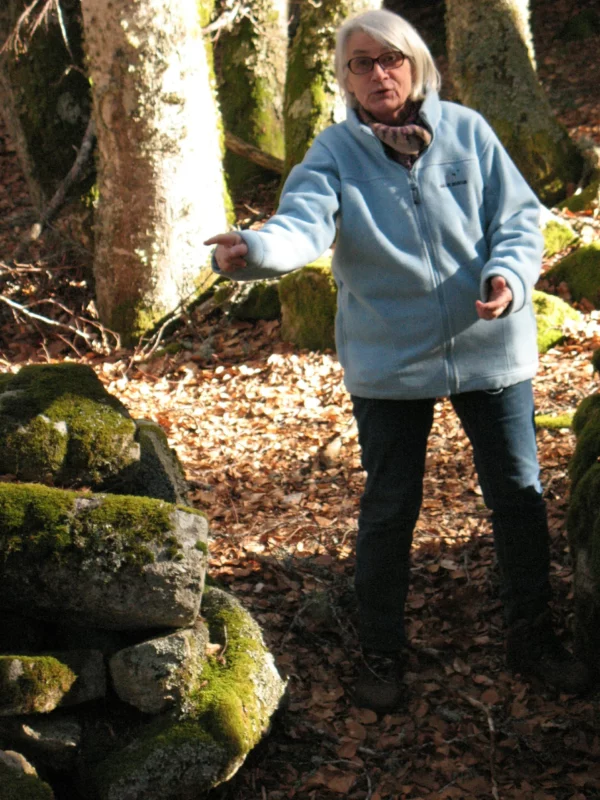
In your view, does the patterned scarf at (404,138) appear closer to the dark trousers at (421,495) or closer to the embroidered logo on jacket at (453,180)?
the embroidered logo on jacket at (453,180)

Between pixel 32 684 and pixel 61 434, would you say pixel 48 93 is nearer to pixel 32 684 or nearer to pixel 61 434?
pixel 61 434

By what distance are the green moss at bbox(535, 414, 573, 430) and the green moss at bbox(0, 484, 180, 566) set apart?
2.90 meters

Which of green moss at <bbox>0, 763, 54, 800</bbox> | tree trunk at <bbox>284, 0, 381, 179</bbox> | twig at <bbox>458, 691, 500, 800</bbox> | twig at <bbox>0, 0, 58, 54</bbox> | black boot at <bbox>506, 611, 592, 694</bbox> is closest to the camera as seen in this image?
green moss at <bbox>0, 763, 54, 800</bbox>

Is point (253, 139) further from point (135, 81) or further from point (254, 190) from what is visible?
point (135, 81)

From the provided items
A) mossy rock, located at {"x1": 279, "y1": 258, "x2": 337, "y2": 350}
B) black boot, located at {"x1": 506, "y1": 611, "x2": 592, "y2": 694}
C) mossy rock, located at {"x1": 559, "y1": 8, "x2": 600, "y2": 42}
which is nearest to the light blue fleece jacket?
black boot, located at {"x1": 506, "y1": 611, "x2": 592, "y2": 694}

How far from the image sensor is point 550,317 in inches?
268

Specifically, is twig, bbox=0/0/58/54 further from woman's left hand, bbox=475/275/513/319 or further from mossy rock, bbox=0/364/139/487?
woman's left hand, bbox=475/275/513/319

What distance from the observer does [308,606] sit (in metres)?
4.21

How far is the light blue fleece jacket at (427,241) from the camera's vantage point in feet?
10.5

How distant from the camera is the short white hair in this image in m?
3.14

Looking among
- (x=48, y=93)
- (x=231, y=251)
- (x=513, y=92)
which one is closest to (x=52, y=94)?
(x=48, y=93)

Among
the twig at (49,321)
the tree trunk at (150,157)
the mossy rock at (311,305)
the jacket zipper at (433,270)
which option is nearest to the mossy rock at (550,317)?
the mossy rock at (311,305)

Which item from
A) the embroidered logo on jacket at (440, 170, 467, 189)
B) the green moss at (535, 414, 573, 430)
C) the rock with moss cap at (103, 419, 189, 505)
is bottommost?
the green moss at (535, 414, 573, 430)

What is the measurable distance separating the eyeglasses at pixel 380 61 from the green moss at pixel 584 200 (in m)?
6.25
